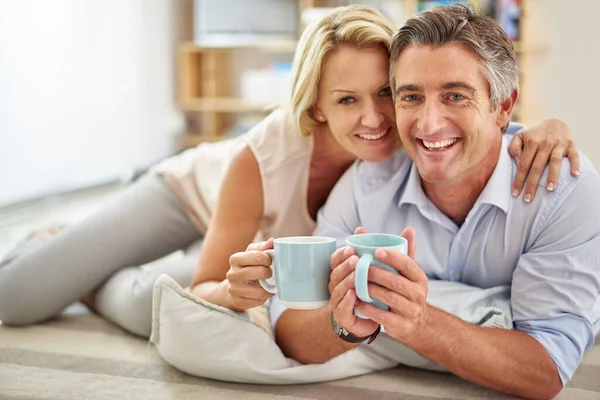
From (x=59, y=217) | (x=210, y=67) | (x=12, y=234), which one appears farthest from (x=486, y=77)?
(x=210, y=67)

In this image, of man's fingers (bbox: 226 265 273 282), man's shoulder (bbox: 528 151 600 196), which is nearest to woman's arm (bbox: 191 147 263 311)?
man's fingers (bbox: 226 265 273 282)

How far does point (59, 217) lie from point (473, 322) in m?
3.04

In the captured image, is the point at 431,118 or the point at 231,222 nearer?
the point at 431,118

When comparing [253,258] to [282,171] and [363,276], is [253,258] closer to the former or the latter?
[363,276]

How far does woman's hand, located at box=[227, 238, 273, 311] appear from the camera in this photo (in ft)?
3.69

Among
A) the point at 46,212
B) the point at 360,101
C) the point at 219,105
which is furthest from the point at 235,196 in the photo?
the point at 219,105

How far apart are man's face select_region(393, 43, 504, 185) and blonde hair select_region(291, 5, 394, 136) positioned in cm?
15

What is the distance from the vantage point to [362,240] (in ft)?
3.45

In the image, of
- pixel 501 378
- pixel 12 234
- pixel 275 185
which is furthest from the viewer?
pixel 12 234

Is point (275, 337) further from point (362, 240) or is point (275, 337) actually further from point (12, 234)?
point (12, 234)

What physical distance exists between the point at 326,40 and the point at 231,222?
0.45m

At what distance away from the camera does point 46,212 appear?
3945 millimetres

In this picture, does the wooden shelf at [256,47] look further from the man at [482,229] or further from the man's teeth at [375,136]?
the man at [482,229]

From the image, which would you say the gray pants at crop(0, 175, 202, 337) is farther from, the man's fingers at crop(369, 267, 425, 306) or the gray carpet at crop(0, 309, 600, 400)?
the man's fingers at crop(369, 267, 425, 306)
